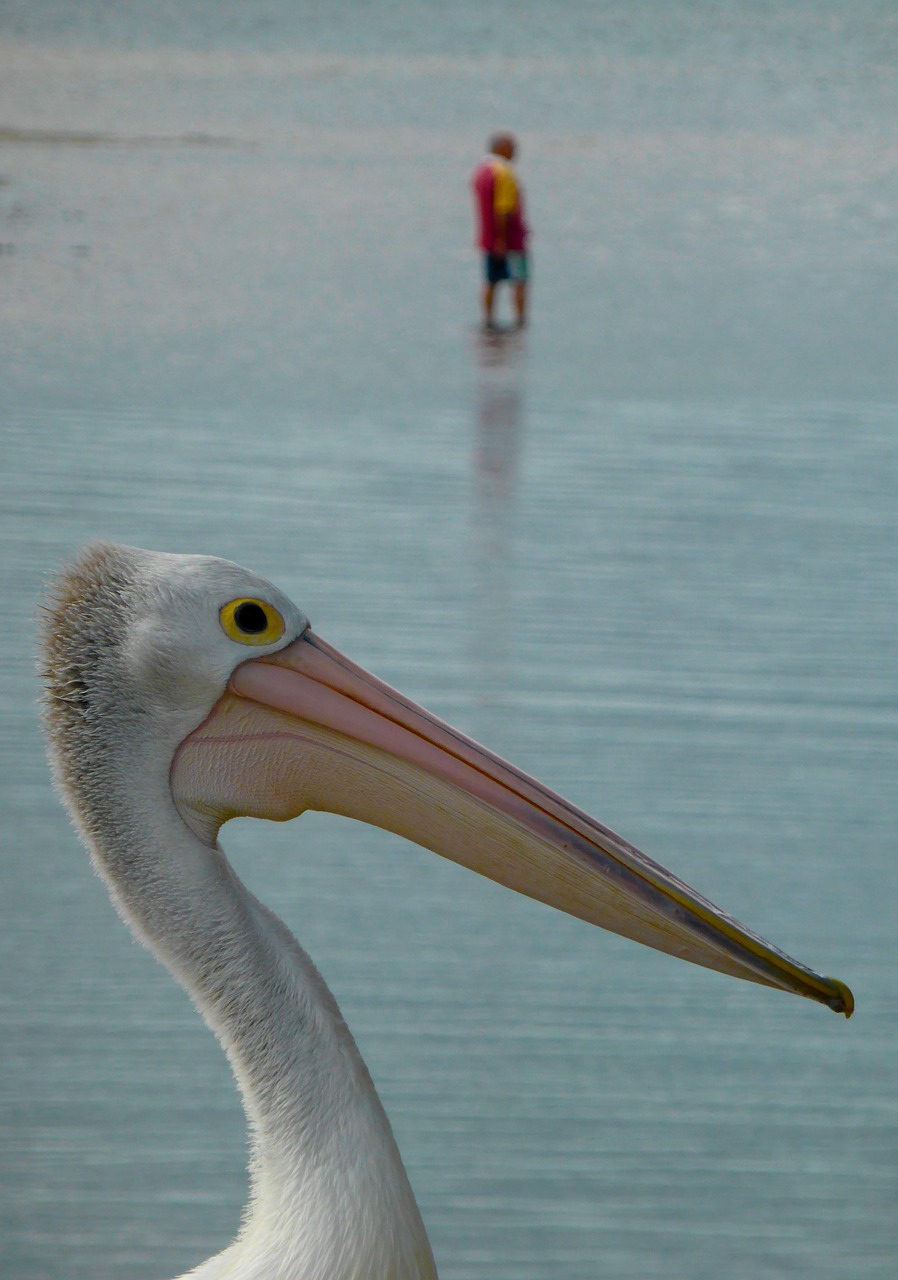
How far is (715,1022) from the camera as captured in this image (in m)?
3.69

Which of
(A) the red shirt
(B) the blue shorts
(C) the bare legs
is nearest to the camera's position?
(A) the red shirt

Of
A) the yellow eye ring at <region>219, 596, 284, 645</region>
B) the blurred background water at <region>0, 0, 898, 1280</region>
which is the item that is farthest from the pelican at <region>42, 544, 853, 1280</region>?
the blurred background water at <region>0, 0, 898, 1280</region>

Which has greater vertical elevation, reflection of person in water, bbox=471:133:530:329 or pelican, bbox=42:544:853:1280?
pelican, bbox=42:544:853:1280

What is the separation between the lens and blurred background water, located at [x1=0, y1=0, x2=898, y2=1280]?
10.5ft

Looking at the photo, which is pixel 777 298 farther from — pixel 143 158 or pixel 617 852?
pixel 617 852

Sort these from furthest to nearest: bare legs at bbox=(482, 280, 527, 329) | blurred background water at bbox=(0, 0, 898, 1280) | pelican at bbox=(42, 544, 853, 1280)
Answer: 1. bare legs at bbox=(482, 280, 527, 329)
2. blurred background water at bbox=(0, 0, 898, 1280)
3. pelican at bbox=(42, 544, 853, 1280)

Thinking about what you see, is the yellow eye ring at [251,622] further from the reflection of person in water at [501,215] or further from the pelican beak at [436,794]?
the reflection of person in water at [501,215]

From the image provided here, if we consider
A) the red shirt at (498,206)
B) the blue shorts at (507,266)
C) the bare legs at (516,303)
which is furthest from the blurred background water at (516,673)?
the red shirt at (498,206)

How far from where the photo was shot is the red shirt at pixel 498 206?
10203 mm

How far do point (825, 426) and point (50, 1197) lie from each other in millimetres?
6421

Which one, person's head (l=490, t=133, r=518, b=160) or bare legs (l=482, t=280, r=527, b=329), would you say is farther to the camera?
bare legs (l=482, t=280, r=527, b=329)

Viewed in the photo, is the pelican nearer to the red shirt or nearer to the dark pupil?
the dark pupil

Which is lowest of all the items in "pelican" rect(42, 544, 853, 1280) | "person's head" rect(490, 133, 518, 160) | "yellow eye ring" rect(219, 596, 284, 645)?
"person's head" rect(490, 133, 518, 160)

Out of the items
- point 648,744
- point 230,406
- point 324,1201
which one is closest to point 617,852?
point 324,1201
